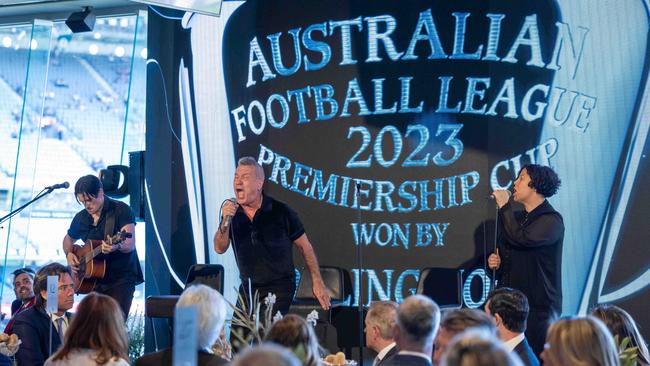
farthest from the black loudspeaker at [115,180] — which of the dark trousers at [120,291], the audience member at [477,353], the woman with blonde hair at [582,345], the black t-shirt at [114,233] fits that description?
the audience member at [477,353]

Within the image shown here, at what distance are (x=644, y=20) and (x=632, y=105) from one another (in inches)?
25.3

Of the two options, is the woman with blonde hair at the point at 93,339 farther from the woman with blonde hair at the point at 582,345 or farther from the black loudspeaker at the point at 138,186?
the black loudspeaker at the point at 138,186

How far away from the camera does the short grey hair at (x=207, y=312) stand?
3475mm

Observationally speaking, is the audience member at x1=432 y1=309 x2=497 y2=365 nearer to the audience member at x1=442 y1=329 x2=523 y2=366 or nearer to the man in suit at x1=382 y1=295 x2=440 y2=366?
the man in suit at x1=382 y1=295 x2=440 y2=366

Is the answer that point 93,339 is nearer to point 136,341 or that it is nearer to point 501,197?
point 501,197

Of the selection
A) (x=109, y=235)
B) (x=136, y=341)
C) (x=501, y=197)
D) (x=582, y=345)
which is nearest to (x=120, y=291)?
(x=109, y=235)

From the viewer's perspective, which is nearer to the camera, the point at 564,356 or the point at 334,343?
the point at 564,356

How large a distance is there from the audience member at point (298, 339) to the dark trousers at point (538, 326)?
2.91 metres

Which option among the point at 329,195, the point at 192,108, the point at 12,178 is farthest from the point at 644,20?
the point at 12,178

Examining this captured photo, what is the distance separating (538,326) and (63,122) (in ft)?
19.7

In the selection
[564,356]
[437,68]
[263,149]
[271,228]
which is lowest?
[564,356]

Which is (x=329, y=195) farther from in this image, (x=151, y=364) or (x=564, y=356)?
(x=564, y=356)

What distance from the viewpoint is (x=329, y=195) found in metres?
7.42

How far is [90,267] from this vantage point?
22.0ft
